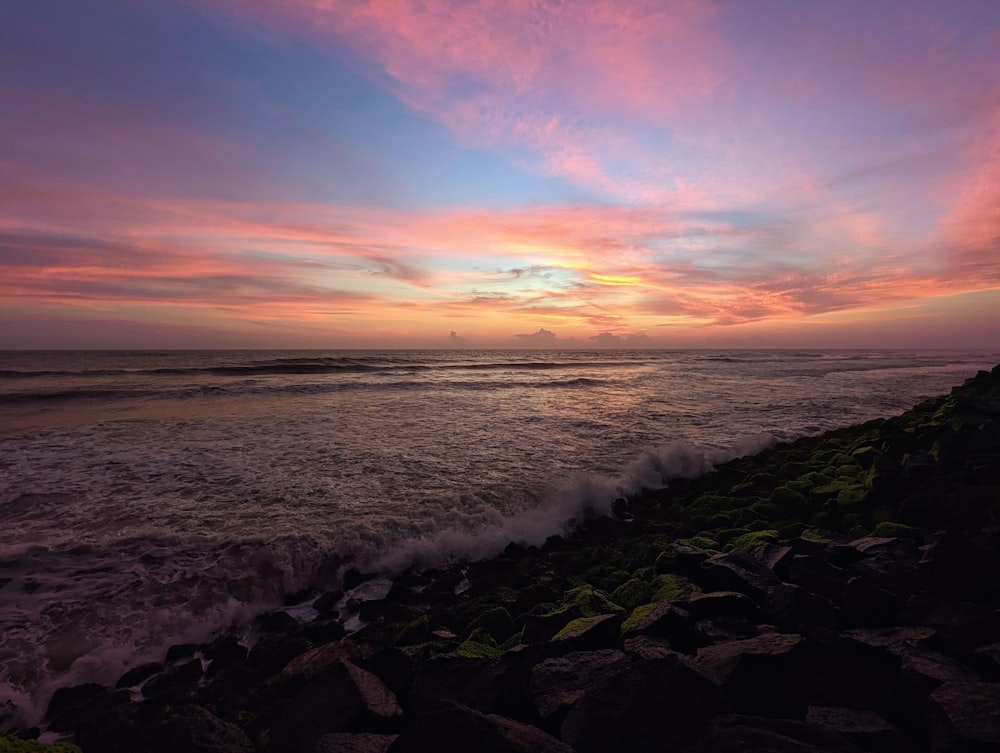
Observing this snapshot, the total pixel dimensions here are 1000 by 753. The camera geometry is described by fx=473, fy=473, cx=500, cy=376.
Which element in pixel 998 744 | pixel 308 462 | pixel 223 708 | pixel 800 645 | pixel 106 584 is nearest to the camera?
pixel 998 744

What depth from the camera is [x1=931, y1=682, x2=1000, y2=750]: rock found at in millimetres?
2453

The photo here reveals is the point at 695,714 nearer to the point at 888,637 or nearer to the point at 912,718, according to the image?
the point at 912,718

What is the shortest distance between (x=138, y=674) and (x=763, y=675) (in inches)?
228

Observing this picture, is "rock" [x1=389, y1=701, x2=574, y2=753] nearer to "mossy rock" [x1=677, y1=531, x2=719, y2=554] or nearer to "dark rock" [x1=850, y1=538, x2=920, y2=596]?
"dark rock" [x1=850, y1=538, x2=920, y2=596]

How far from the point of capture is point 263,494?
9469 mm

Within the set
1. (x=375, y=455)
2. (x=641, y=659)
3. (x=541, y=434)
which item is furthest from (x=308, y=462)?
(x=641, y=659)

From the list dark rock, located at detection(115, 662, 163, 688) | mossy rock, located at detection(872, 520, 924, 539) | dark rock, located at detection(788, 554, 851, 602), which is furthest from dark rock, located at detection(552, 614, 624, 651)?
dark rock, located at detection(115, 662, 163, 688)

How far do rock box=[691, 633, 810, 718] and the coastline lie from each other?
0.01m

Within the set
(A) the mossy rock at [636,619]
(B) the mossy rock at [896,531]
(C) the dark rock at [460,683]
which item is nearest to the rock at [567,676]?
(C) the dark rock at [460,683]

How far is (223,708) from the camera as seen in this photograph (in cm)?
430

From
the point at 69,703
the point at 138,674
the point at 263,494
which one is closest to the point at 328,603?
the point at 138,674

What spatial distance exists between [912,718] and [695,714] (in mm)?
1334

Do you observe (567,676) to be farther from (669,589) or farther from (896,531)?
(896,531)

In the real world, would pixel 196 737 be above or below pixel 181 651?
above
